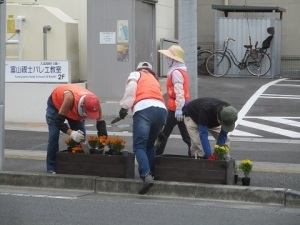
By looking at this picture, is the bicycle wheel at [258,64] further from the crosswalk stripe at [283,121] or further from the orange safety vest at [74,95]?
the orange safety vest at [74,95]

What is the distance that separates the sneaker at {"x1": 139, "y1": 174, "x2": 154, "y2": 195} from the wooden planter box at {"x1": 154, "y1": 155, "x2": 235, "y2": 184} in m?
0.40

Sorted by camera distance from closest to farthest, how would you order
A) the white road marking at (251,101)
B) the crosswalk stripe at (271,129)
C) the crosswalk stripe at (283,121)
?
the crosswalk stripe at (271,129), the crosswalk stripe at (283,121), the white road marking at (251,101)

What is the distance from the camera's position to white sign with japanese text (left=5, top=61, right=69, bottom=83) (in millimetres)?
17391

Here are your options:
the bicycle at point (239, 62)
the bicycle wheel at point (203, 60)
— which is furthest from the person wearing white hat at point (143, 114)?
the bicycle wheel at point (203, 60)

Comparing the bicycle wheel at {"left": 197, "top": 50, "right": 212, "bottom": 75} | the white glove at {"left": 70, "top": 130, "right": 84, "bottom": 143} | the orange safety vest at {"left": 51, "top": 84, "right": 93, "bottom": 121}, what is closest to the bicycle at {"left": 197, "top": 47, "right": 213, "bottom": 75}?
the bicycle wheel at {"left": 197, "top": 50, "right": 212, "bottom": 75}

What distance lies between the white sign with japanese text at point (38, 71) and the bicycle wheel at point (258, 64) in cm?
852

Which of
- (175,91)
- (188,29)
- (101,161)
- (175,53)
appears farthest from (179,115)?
(188,29)

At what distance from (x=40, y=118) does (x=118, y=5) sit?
10.8 ft

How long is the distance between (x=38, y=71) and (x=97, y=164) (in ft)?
24.2

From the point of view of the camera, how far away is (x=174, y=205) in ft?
31.4

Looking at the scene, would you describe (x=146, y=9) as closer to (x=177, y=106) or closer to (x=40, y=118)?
(x=40, y=118)

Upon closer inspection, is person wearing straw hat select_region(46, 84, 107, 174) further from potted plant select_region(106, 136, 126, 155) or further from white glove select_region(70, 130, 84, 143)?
potted plant select_region(106, 136, 126, 155)

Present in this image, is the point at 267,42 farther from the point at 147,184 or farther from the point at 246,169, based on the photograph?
the point at 147,184

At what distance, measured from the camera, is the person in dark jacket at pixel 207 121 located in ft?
32.3
